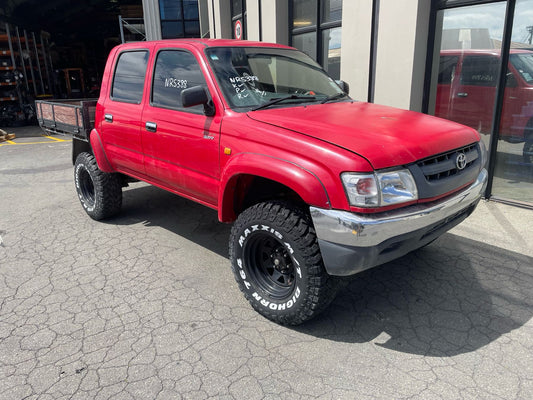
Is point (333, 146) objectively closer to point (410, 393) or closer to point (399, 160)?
point (399, 160)

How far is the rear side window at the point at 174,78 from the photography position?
3723mm

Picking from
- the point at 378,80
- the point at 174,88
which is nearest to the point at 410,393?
the point at 174,88

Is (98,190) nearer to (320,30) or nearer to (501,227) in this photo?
(501,227)

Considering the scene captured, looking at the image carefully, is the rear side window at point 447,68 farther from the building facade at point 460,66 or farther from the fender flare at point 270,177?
the fender flare at point 270,177

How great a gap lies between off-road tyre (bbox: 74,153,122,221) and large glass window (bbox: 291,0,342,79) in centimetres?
441

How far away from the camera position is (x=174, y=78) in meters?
3.94

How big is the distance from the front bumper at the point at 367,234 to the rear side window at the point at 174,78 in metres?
1.60

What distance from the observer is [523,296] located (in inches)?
137

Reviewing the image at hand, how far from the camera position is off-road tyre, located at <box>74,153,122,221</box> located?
203 inches

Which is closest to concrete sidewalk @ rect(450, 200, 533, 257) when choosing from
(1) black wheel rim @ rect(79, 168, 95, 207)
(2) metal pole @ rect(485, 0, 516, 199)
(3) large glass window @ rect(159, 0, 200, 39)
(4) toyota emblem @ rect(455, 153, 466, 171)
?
(2) metal pole @ rect(485, 0, 516, 199)

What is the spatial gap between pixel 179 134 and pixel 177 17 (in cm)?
1704

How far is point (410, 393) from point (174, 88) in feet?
10.0

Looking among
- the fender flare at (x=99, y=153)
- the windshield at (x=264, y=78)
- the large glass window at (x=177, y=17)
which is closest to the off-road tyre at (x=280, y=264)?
the windshield at (x=264, y=78)

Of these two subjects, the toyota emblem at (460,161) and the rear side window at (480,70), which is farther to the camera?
the rear side window at (480,70)
